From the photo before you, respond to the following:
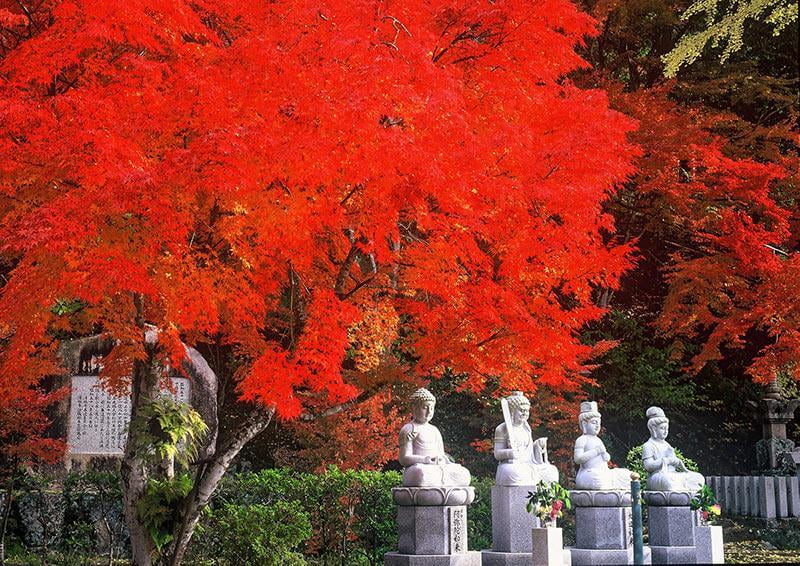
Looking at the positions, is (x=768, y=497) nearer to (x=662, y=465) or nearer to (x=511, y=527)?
(x=662, y=465)

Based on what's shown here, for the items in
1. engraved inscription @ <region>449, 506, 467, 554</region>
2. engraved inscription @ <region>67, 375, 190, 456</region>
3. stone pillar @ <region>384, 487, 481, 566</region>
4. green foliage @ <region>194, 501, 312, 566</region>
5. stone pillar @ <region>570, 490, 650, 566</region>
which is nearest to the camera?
stone pillar @ <region>384, 487, 481, 566</region>

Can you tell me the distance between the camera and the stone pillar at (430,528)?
34.1 ft

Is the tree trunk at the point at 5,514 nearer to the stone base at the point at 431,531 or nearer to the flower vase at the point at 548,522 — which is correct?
the stone base at the point at 431,531

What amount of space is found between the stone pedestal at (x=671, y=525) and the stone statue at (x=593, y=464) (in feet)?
2.80

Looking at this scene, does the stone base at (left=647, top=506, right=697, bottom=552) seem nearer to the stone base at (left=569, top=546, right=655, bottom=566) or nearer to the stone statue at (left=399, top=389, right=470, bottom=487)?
the stone base at (left=569, top=546, right=655, bottom=566)

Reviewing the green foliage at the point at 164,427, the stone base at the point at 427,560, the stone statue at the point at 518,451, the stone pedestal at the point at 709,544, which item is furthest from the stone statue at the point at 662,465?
the green foliage at the point at 164,427

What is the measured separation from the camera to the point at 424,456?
1086cm

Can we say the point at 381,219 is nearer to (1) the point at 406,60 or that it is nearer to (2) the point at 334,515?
(1) the point at 406,60

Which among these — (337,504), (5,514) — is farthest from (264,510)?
(5,514)

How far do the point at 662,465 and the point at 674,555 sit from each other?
1162 mm

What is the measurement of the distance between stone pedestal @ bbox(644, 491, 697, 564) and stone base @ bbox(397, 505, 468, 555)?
3219mm

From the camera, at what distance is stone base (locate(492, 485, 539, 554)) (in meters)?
11.3

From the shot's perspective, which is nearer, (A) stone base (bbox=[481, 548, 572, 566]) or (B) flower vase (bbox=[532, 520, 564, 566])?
(B) flower vase (bbox=[532, 520, 564, 566])

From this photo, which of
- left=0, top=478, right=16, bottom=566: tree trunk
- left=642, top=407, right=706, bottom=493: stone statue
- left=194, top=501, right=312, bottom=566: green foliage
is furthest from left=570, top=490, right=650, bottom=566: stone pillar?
left=0, top=478, right=16, bottom=566: tree trunk
